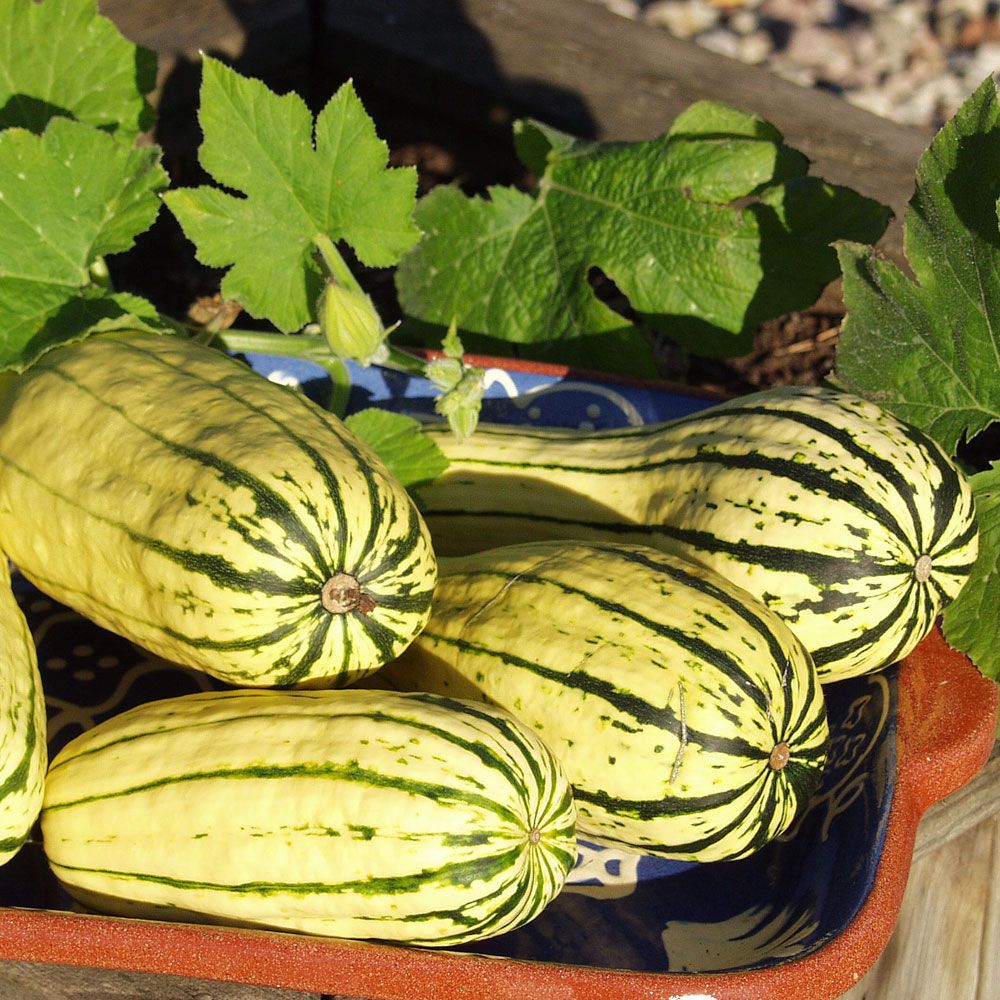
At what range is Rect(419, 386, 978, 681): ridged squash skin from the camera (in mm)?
1984

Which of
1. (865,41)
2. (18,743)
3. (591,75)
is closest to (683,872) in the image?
(18,743)

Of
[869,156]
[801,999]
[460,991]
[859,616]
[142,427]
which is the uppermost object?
[869,156]

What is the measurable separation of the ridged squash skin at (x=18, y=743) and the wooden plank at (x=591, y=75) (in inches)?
89.0

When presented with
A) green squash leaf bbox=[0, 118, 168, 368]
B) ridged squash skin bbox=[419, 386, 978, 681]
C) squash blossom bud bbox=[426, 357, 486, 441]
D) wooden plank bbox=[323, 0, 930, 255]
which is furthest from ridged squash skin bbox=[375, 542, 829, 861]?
wooden plank bbox=[323, 0, 930, 255]

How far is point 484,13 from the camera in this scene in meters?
3.72

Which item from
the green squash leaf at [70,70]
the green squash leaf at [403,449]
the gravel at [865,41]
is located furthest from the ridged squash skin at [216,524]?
the gravel at [865,41]

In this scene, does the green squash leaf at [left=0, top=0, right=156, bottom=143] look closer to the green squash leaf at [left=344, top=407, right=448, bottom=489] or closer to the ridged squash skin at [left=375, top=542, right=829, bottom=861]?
the green squash leaf at [left=344, top=407, right=448, bottom=489]

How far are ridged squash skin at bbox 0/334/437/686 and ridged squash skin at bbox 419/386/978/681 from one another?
18.0 inches

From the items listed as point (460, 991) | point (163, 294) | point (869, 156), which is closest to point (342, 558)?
point (460, 991)

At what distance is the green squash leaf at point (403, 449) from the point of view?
2.31 metres

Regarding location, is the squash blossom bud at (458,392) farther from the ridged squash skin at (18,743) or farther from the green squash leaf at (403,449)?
the ridged squash skin at (18,743)

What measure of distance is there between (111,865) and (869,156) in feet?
8.45

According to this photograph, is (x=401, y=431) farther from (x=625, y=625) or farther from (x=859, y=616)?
(x=859, y=616)

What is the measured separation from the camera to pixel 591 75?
11.9 ft
